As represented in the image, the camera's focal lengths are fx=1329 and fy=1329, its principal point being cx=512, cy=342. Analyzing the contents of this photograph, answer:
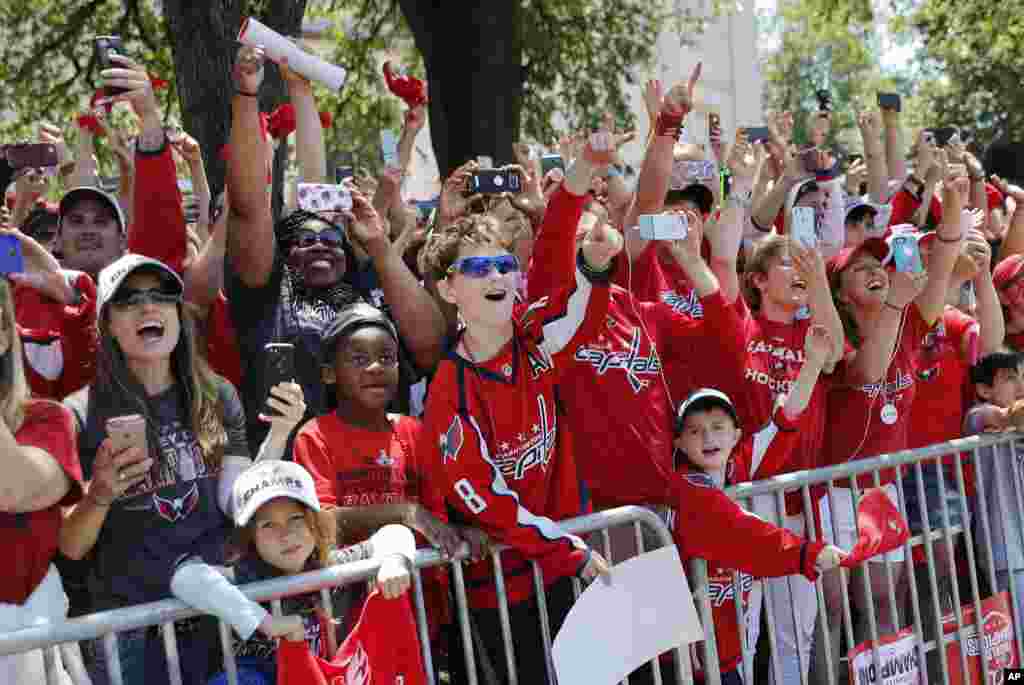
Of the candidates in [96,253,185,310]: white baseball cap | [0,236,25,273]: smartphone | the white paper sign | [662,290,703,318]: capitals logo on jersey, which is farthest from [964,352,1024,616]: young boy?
[0,236,25,273]: smartphone

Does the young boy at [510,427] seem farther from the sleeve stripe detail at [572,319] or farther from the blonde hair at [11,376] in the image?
the blonde hair at [11,376]

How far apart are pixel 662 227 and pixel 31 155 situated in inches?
95.7

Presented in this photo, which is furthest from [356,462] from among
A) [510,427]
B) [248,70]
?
[248,70]

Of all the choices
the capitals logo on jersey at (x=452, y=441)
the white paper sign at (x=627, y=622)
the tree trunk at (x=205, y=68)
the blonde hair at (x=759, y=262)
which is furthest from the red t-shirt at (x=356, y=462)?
the tree trunk at (x=205, y=68)

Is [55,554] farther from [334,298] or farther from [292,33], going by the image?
[292,33]

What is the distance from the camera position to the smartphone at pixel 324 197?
4.79 m

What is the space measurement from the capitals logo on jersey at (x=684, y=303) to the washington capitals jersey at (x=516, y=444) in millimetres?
827

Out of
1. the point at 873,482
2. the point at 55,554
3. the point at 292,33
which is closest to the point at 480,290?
the point at 55,554

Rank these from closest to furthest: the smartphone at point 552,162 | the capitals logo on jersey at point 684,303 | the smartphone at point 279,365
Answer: the smartphone at point 279,365 → the capitals logo on jersey at point 684,303 → the smartphone at point 552,162

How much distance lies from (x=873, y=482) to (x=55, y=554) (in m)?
3.04

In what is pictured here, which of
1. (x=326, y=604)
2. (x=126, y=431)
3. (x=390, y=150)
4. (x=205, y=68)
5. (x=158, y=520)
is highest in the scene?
(x=205, y=68)

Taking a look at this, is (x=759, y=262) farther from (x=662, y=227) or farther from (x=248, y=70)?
(x=248, y=70)

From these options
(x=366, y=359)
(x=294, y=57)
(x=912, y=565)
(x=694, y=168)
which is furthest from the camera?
(x=694, y=168)

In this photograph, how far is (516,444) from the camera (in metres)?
4.23
